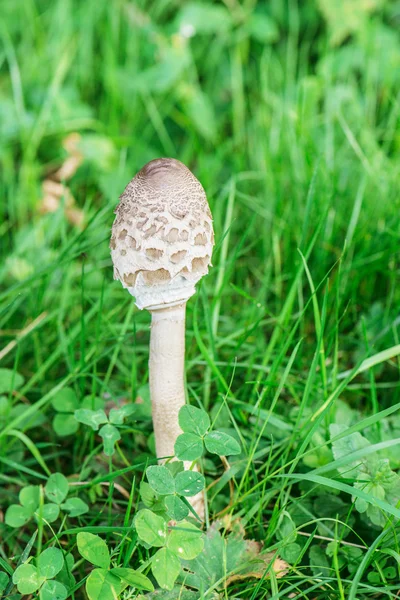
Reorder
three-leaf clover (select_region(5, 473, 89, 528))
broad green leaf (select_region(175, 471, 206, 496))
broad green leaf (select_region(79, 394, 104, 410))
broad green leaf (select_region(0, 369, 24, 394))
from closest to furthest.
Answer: broad green leaf (select_region(175, 471, 206, 496)) < three-leaf clover (select_region(5, 473, 89, 528)) < broad green leaf (select_region(79, 394, 104, 410)) < broad green leaf (select_region(0, 369, 24, 394))

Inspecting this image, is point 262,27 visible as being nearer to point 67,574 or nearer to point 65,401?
point 65,401

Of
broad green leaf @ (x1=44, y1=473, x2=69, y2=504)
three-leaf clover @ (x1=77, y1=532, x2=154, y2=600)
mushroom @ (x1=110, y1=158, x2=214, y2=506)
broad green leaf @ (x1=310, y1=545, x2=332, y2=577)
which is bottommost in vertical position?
broad green leaf @ (x1=310, y1=545, x2=332, y2=577)

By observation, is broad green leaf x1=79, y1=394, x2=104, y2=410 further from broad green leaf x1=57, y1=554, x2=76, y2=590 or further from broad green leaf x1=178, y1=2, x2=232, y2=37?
broad green leaf x1=178, y1=2, x2=232, y2=37

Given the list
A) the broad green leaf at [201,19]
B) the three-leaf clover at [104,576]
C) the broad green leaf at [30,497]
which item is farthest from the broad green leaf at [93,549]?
the broad green leaf at [201,19]

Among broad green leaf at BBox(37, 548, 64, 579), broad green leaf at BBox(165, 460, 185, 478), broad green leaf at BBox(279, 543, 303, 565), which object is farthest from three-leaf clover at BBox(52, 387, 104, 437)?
broad green leaf at BBox(279, 543, 303, 565)

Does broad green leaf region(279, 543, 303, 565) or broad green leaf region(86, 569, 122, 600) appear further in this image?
broad green leaf region(279, 543, 303, 565)

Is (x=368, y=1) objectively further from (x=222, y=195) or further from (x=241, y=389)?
(x=241, y=389)

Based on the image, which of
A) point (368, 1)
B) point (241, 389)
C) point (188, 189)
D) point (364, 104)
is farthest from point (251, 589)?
point (368, 1)
